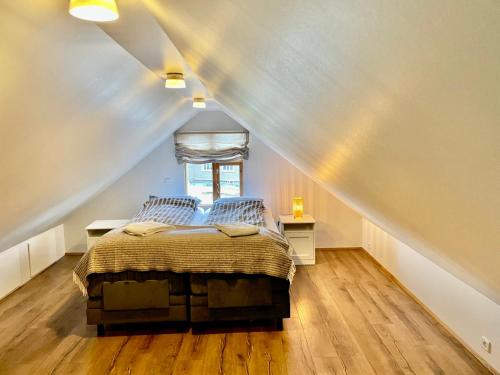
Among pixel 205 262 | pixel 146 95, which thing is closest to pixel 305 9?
pixel 146 95

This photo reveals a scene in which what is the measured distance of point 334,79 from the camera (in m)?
0.83

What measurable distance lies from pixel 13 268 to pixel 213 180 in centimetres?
279

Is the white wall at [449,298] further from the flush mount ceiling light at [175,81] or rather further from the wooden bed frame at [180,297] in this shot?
the flush mount ceiling light at [175,81]

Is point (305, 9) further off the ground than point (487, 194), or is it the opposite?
point (305, 9)

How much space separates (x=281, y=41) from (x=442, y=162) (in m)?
0.42

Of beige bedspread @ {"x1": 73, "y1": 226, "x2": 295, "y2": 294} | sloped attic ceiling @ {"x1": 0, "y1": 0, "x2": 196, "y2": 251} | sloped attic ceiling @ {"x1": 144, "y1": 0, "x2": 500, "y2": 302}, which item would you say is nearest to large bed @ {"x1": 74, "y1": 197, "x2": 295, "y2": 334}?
beige bedspread @ {"x1": 73, "y1": 226, "x2": 295, "y2": 294}

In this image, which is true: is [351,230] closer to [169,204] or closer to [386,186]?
[169,204]

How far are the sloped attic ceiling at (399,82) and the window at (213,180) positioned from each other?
4.47 m

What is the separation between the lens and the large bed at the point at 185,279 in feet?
10.9

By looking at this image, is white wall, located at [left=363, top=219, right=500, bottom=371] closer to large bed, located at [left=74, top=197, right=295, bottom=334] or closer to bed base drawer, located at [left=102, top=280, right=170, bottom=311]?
large bed, located at [left=74, top=197, right=295, bottom=334]

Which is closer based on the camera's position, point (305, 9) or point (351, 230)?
point (305, 9)

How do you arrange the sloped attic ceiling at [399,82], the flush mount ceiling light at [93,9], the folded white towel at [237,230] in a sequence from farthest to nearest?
the folded white towel at [237,230]
the flush mount ceiling light at [93,9]
the sloped attic ceiling at [399,82]

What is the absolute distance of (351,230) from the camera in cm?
591

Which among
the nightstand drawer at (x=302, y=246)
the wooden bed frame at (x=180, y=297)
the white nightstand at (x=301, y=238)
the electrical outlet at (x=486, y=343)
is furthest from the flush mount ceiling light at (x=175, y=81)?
the nightstand drawer at (x=302, y=246)
